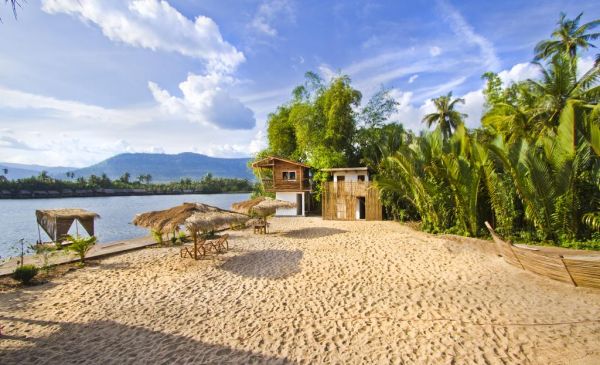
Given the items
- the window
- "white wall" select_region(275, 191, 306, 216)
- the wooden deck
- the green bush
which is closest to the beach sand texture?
the green bush

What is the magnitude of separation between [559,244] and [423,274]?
4539 millimetres

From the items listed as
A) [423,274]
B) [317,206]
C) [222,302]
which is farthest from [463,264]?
[317,206]

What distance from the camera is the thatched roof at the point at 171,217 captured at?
8.77 m

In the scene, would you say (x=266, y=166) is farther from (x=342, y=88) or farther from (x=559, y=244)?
(x=559, y=244)

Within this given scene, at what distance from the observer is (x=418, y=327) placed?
4.73 metres

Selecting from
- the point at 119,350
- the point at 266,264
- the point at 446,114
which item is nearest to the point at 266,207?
the point at 266,264

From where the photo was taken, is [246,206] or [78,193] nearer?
[246,206]

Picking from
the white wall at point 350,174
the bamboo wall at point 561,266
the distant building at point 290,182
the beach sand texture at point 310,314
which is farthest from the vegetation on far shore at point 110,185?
the bamboo wall at point 561,266

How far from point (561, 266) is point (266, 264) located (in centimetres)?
684

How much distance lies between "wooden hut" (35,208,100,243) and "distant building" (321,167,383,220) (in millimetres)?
11353

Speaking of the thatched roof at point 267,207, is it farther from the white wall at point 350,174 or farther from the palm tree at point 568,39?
the palm tree at point 568,39

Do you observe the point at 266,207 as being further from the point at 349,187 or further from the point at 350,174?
the point at 350,174

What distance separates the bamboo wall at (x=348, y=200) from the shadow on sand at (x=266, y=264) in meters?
7.04

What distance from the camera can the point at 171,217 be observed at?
9164 millimetres
